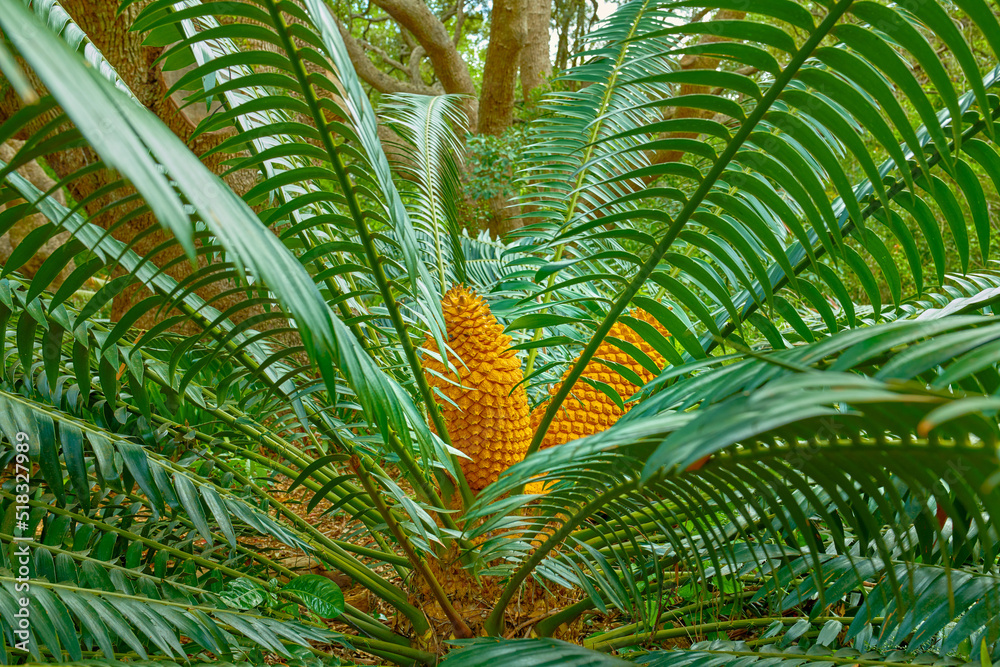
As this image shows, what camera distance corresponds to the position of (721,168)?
65 centimetres

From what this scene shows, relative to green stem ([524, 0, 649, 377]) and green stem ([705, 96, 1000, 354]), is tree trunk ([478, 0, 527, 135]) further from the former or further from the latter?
green stem ([705, 96, 1000, 354])

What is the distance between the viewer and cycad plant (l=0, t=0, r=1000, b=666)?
36cm

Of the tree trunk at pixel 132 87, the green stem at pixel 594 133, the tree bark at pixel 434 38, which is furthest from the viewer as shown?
the tree bark at pixel 434 38

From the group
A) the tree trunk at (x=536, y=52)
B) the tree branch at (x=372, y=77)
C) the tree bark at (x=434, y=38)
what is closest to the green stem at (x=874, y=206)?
the tree bark at (x=434, y=38)

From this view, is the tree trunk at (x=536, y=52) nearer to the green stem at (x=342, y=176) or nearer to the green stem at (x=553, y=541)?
the green stem at (x=342, y=176)

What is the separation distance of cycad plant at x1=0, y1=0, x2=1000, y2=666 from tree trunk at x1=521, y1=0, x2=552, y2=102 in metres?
3.00

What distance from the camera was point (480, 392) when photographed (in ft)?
2.81

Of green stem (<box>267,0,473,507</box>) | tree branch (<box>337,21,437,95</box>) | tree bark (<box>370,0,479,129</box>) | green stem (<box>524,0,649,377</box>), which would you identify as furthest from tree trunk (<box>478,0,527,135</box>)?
green stem (<box>267,0,473,507</box>)

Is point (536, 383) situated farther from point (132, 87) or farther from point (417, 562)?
point (132, 87)

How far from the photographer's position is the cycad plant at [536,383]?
36 cm

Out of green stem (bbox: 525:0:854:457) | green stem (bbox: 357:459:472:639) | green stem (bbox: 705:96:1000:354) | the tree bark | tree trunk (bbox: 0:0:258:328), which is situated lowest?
green stem (bbox: 357:459:472:639)

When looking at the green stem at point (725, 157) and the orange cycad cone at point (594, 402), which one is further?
the orange cycad cone at point (594, 402)

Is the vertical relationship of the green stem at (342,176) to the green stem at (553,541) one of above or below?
above

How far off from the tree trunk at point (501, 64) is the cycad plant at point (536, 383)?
261cm
